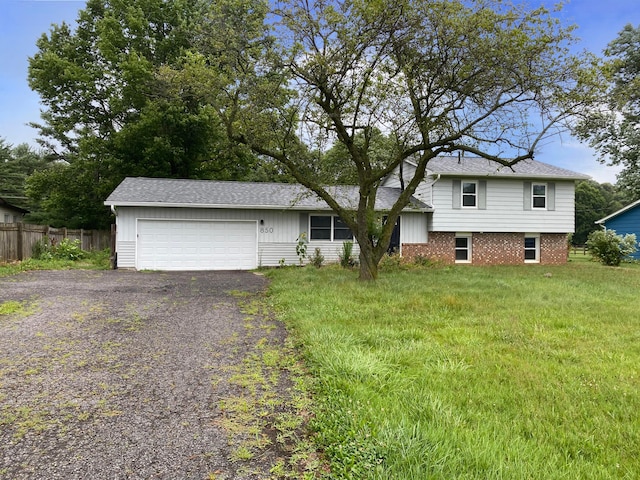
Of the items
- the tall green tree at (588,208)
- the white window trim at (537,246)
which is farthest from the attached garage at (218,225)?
the tall green tree at (588,208)

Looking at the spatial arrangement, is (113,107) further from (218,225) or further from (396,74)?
(396,74)

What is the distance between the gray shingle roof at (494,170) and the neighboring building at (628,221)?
6348 mm

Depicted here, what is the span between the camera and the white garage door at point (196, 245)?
13.8 meters

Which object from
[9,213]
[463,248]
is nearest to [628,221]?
[463,248]

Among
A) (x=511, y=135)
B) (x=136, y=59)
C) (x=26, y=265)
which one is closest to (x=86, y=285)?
(x=26, y=265)

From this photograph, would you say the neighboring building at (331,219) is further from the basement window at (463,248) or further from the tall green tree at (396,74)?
the tall green tree at (396,74)

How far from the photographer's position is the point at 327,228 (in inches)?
612

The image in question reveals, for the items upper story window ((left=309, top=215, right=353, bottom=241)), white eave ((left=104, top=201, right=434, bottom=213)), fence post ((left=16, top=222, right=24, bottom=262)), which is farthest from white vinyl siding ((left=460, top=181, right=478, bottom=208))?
fence post ((left=16, top=222, right=24, bottom=262))

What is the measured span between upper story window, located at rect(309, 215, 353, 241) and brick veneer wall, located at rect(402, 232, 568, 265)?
2617 mm

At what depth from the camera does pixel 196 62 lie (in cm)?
1043

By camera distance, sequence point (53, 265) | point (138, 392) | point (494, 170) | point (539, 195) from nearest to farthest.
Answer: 1. point (138, 392)
2. point (53, 265)
3. point (494, 170)
4. point (539, 195)

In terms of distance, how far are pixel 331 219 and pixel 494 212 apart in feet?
22.3

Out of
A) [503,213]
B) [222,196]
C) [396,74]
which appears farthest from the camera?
[503,213]

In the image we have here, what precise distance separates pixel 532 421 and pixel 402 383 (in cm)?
100
